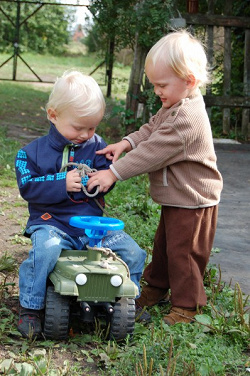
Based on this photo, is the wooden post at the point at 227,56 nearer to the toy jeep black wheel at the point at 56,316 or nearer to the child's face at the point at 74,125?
the child's face at the point at 74,125

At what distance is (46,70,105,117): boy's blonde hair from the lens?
321 cm

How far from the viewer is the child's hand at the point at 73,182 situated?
10.4 ft

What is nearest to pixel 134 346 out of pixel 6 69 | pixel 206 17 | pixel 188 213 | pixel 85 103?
pixel 188 213

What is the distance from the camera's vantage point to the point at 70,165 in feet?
10.8

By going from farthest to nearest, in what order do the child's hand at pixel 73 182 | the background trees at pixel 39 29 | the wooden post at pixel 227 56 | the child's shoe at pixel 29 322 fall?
1. the background trees at pixel 39 29
2. the wooden post at pixel 227 56
3. the child's hand at pixel 73 182
4. the child's shoe at pixel 29 322

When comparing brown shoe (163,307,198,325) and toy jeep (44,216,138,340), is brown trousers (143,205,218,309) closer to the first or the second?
brown shoe (163,307,198,325)

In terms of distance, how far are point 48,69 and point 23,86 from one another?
4.31 meters

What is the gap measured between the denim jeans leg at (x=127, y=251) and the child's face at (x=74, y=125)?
51 cm

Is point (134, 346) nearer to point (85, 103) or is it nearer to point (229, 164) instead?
point (85, 103)

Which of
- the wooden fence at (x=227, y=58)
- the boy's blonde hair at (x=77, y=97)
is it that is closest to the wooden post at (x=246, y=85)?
the wooden fence at (x=227, y=58)

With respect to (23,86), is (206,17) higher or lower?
higher

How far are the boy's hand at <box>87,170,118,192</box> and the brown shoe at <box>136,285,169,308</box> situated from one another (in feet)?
2.31

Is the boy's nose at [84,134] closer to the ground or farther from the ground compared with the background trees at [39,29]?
closer to the ground

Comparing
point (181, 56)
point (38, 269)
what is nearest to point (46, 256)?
point (38, 269)
